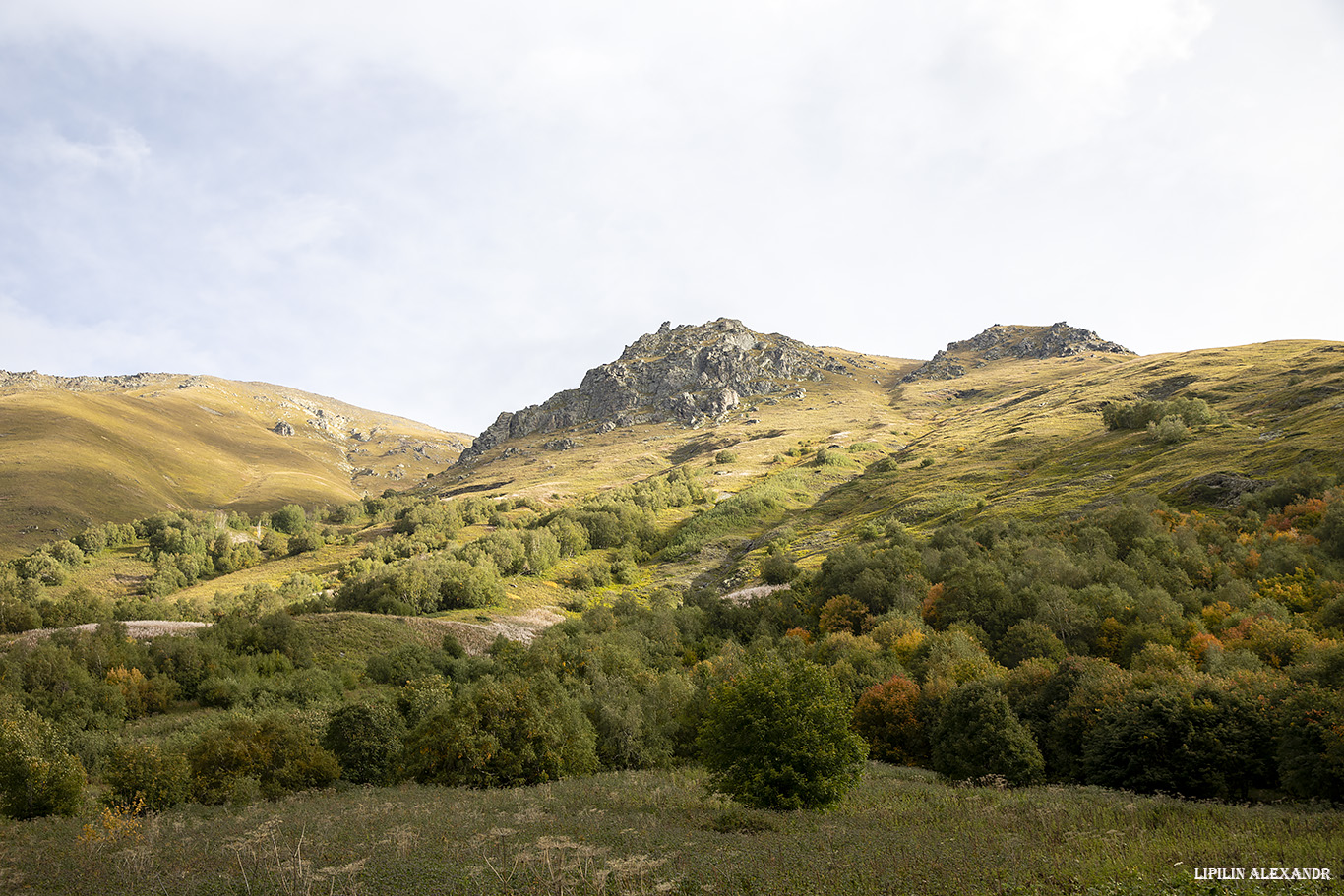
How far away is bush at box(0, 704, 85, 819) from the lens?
930 inches

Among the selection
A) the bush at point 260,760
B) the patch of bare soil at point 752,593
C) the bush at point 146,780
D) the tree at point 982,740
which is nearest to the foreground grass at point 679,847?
the bush at point 146,780

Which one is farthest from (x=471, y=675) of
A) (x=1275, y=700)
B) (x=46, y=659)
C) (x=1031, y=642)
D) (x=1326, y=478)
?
(x=1326, y=478)

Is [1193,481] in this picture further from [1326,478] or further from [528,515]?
[528,515]

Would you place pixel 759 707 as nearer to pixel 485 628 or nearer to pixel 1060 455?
pixel 485 628

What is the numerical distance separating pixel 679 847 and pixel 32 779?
81.4 feet

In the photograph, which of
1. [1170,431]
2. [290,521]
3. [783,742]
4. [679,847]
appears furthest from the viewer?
[290,521]

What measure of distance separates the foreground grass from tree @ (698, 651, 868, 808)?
1016 millimetres

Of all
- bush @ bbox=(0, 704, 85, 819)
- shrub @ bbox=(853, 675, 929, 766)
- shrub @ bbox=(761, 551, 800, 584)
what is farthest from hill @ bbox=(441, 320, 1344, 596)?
bush @ bbox=(0, 704, 85, 819)

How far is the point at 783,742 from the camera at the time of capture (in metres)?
23.1

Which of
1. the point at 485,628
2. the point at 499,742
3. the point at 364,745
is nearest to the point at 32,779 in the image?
the point at 364,745

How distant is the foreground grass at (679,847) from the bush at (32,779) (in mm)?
1695

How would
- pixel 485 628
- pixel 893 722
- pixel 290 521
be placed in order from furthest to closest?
pixel 290 521, pixel 485 628, pixel 893 722

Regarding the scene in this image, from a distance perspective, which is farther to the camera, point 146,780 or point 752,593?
point 752,593

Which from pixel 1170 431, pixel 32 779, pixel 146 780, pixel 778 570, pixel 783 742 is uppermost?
pixel 1170 431
